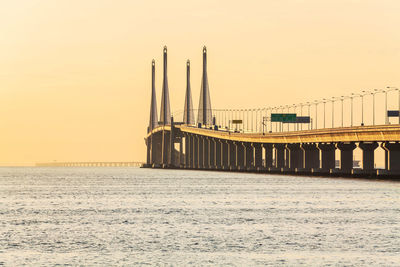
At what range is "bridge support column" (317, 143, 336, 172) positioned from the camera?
188m

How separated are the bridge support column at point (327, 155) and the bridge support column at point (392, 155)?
1087 inches

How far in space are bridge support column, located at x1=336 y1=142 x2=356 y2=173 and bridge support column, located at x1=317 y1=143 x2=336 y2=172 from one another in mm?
6031

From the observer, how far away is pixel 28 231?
62.3 meters

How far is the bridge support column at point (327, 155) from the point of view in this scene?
18762cm

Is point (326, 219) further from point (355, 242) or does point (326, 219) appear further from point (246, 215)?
point (355, 242)

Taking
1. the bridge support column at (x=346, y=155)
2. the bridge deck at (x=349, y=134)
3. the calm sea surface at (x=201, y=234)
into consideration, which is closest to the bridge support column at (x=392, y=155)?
the bridge deck at (x=349, y=134)

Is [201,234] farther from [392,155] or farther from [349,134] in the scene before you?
[349,134]

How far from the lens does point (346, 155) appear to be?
178750 mm

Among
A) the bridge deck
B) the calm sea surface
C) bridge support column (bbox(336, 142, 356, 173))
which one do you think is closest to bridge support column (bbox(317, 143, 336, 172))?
the bridge deck

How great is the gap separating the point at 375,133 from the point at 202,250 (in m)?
104

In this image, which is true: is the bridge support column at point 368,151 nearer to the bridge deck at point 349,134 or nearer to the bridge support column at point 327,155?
the bridge deck at point 349,134

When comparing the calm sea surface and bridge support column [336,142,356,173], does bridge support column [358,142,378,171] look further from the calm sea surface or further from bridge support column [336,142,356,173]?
the calm sea surface

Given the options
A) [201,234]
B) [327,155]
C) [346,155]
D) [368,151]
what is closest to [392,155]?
[368,151]

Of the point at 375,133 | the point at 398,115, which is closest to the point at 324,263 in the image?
the point at 375,133
